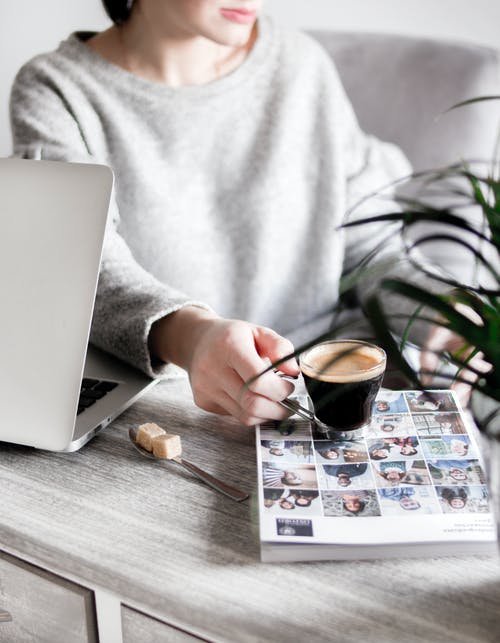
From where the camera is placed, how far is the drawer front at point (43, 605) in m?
0.64

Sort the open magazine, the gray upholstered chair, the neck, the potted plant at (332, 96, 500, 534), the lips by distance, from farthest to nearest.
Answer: the gray upholstered chair
the neck
the lips
the open magazine
the potted plant at (332, 96, 500, 534)

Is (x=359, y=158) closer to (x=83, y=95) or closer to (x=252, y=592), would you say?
(x=83, y=95)

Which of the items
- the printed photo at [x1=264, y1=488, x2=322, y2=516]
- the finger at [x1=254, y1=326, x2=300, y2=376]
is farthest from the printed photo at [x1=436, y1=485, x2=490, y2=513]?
the finger at [x1=254, y1=326, x2=300, y2=376]

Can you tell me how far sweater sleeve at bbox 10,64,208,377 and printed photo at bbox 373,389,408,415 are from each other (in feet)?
0.80

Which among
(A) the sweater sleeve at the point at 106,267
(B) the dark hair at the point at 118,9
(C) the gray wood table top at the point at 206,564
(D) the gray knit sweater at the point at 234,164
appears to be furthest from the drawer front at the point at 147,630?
(B) the dark hair at the point at 118,9

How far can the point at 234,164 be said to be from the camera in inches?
51.6

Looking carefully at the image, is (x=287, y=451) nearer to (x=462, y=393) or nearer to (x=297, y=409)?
(x=297, y=409)

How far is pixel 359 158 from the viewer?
1404mm

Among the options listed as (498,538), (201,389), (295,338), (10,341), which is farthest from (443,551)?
(295,338)

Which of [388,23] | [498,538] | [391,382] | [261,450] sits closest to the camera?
[498,538]

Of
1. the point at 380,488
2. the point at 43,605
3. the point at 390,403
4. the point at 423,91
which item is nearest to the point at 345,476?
the point at 380,488

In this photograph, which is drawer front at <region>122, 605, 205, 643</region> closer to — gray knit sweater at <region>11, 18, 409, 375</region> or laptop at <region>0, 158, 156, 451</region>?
laptop at <region>0, 158, 156, 451</region>

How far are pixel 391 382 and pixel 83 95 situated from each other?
0.70m

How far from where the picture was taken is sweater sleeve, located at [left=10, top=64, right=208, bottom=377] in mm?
885
